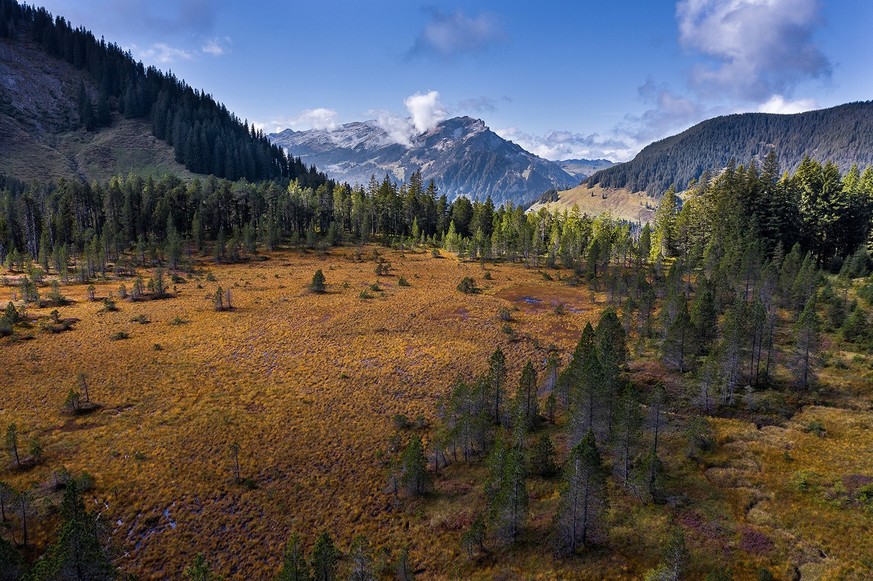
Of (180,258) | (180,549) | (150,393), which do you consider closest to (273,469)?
(180,549)

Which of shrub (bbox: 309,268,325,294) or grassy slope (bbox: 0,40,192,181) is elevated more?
grassy slope (bbox: 0,40,192,181)

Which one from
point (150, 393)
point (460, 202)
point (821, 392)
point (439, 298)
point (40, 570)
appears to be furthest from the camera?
point (460, 202)

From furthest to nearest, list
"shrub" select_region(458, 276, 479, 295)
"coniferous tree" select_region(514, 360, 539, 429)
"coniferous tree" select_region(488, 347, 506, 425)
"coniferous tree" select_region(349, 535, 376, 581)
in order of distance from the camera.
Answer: "shrub" select_region(458, 276, 479, 295) < "coniferous tree" select_region(488, 347, 506, 425) < "coniferous tree" select_region(514, 360, 539, 429) < "coniferous tree" select_region(349, 535, 376, 581)

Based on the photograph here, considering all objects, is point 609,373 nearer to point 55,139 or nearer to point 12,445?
point 12,445

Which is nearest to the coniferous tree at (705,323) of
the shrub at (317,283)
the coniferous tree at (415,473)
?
the coniferous tree at (415,473)

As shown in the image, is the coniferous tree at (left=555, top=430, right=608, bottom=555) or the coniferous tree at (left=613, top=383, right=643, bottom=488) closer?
Result: the coniferous tree at (left=555, top=430, right=608, bottom=555)

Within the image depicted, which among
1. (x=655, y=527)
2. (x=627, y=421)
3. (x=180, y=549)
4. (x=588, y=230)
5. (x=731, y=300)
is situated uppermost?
(x=588, y=230)

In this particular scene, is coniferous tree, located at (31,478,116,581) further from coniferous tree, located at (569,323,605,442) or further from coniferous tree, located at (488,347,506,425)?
coniferous tree, located at (569,323,605,442)

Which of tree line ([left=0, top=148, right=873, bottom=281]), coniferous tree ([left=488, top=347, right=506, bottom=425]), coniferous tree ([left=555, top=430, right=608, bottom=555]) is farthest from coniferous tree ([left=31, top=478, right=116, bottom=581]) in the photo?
tree line ([left=0, top=148, right=873, bottom=281])

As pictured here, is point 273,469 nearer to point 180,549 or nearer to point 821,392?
point 180,549

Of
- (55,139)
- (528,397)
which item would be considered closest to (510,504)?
(528,397)

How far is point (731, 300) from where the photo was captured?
178ft

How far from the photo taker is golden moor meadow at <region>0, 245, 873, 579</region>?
68.0 ft

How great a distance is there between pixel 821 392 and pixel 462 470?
98.3 feet
